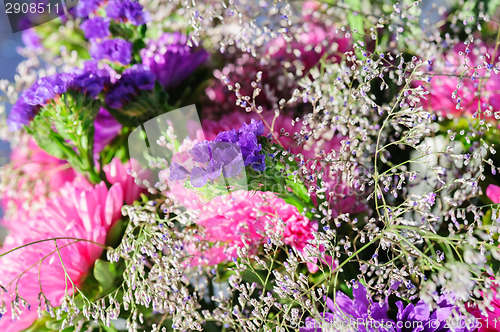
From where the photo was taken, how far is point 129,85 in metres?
0.37

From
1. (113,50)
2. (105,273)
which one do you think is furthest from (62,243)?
(113,50)

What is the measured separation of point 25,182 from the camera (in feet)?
1.40

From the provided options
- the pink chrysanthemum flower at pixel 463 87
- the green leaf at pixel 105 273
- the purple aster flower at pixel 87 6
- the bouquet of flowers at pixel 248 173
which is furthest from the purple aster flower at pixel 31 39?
the pink chrysanthemum flower at pixel 463 87

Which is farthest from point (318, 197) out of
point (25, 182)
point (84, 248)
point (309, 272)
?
point (25, 182)

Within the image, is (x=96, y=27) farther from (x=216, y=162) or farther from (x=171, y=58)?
(x=216, y=162)

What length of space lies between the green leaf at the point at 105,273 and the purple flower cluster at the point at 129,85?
123mm

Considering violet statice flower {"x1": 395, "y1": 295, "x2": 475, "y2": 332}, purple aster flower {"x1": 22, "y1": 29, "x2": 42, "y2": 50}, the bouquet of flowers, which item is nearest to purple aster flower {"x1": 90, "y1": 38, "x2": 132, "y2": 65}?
the bouquet of flowers

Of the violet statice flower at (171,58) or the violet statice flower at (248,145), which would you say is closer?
the violet statice flower at (248,145)

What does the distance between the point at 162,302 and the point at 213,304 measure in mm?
71

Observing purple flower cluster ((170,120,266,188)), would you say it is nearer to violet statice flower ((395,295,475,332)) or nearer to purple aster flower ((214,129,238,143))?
purple aster flower ((214,129,238,143))

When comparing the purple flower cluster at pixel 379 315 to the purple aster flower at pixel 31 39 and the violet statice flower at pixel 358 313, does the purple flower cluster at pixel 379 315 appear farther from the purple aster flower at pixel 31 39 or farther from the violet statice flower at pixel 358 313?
the purple aster flower at pixel 31 39

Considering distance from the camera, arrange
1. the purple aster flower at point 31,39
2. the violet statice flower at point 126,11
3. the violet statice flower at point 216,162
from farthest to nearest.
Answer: the purple aster flower at point 31,39 → the violet statice flower at point 126,11 → the violet statice flower at point 216,162

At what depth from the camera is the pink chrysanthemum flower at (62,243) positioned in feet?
1.08

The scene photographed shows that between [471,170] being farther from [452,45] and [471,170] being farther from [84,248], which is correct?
[84,248]
